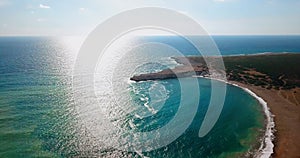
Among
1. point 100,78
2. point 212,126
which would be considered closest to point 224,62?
point 100,78

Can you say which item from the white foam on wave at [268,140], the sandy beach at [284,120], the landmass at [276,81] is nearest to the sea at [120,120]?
the white foam on wave at [268,140]

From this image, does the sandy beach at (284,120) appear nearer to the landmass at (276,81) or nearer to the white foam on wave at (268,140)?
the landmass at (276,81)

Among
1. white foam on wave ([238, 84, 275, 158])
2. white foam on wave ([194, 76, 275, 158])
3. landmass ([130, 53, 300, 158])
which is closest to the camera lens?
white foam on wave ([238, 84, 275, 158])

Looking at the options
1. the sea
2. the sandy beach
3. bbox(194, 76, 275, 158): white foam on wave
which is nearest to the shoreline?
bbox(194, 76, 275, 158): white foam on wave

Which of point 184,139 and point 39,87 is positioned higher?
point 39,87

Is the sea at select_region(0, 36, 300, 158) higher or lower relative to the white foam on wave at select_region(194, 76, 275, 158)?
higher

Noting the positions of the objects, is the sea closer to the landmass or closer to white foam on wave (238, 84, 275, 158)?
white foam on wave (238, 84, 275, 158)

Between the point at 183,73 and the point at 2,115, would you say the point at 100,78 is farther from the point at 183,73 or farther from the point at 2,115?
the point at 2,115

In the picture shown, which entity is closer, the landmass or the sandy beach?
the sandy beach
